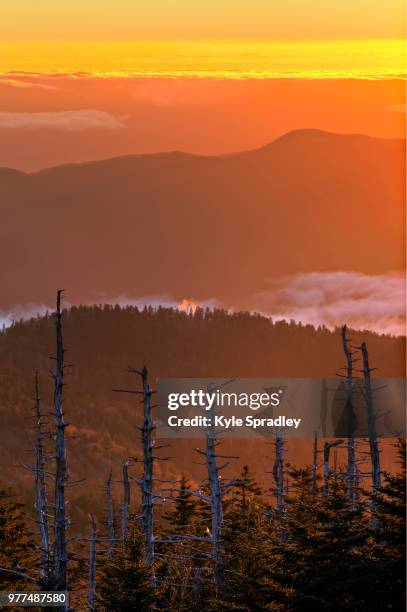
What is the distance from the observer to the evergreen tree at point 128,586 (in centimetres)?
4897

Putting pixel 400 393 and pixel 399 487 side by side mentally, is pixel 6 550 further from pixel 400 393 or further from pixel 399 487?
pixel 400 393

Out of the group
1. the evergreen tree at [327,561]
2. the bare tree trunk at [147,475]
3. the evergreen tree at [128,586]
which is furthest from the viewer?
the bare tree trunk at [147,475]

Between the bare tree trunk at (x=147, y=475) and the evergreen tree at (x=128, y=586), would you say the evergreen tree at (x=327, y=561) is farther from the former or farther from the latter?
the bare tree trunk at (x=147, y=475)

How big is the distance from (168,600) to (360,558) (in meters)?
12.0

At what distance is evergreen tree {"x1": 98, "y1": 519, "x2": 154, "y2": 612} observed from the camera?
161ft

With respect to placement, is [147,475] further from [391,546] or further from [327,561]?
[391,546]

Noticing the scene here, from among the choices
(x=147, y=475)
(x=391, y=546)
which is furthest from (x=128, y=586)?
(x=391, y=546)

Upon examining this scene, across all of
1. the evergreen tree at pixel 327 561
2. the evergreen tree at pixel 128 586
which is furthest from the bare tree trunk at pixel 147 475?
the evergreen tree at pixel 327 561

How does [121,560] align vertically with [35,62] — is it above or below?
below

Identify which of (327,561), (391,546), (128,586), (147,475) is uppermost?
(147,475)

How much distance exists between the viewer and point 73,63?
8231 centimetres

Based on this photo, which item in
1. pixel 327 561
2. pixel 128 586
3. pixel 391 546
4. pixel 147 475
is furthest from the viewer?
pixel 147 475

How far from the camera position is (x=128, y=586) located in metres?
49.3

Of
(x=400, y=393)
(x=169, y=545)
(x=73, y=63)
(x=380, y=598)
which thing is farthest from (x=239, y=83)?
(x=380, y=598)
